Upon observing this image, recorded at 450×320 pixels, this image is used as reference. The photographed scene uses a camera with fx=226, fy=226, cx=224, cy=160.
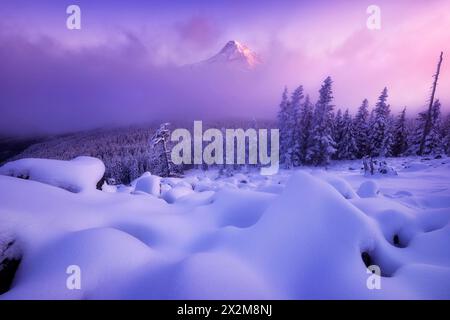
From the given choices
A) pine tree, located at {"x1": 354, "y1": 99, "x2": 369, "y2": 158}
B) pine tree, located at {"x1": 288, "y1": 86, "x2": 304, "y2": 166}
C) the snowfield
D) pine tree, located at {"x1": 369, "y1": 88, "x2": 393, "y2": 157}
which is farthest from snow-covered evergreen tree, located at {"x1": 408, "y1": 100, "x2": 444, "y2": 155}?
the snowfield

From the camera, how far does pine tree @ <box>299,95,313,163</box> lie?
3434 cm

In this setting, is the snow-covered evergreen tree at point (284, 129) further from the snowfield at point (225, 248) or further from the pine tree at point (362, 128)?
the snowfield at point (225, 248)

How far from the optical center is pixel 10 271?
3.08 metres

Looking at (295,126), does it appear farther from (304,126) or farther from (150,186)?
(150,186)

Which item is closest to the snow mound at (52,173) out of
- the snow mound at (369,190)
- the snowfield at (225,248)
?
the snowfield at (225,248)

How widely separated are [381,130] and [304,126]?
41.5 ft

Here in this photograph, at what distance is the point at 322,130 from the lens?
1271 inches

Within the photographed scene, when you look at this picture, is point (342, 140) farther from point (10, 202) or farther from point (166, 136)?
point (10, 202)

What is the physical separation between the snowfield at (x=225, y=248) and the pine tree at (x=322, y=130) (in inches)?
1126

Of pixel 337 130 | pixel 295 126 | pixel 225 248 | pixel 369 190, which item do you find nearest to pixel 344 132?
pixel 337 130

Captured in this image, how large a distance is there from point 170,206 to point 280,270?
382cm

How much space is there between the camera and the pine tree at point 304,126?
1352 inches

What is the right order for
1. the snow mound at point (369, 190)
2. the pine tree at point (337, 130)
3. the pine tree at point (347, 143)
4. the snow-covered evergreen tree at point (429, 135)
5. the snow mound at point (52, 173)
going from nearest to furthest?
1. the snow mound at point (52, 173)
2. the snow mound at point (369, 190)
3. the snow-covered evergreen tree at point (429, 135)
4. the pine tree at point (347, 143)
5. the pine tree at point (337, 130)
